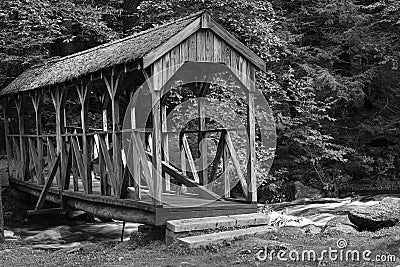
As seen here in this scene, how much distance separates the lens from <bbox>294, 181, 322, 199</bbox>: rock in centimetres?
A: 1969

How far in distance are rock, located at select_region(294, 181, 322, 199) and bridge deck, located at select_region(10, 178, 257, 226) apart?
27.1 ft

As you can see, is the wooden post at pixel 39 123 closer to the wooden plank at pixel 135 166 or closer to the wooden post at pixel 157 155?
the wooden plank at pixel 135 166

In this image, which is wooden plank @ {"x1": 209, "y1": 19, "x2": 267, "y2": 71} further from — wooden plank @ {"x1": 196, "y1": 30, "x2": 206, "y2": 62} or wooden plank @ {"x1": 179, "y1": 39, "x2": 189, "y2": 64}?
wooden plank @ {"x1": 179, "y1": 39, "x2": 189, "y2": 64}

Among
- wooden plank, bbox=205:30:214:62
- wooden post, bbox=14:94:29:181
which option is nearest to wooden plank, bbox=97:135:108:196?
wooden plank, bbox=205:30:214:62

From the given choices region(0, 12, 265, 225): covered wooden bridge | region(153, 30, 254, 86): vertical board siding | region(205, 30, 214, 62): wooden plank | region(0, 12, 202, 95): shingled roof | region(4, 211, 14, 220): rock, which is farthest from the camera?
region(4, 211, 14, 220): rock

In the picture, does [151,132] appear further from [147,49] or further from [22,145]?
[22,145]

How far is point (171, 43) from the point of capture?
9781 mm

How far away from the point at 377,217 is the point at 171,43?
500cm

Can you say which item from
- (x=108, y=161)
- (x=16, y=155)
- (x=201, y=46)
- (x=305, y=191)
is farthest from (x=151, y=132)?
(x=305, y=191)

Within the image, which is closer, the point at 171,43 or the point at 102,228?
the point at 171,43

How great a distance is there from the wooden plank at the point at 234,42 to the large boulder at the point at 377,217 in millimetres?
3390

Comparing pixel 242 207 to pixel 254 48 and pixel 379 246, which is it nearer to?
pixel 379 246

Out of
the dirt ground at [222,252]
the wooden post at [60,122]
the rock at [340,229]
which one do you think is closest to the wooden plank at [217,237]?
the dirt ground at [222,252]

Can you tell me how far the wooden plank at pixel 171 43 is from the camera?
9.39 metres
